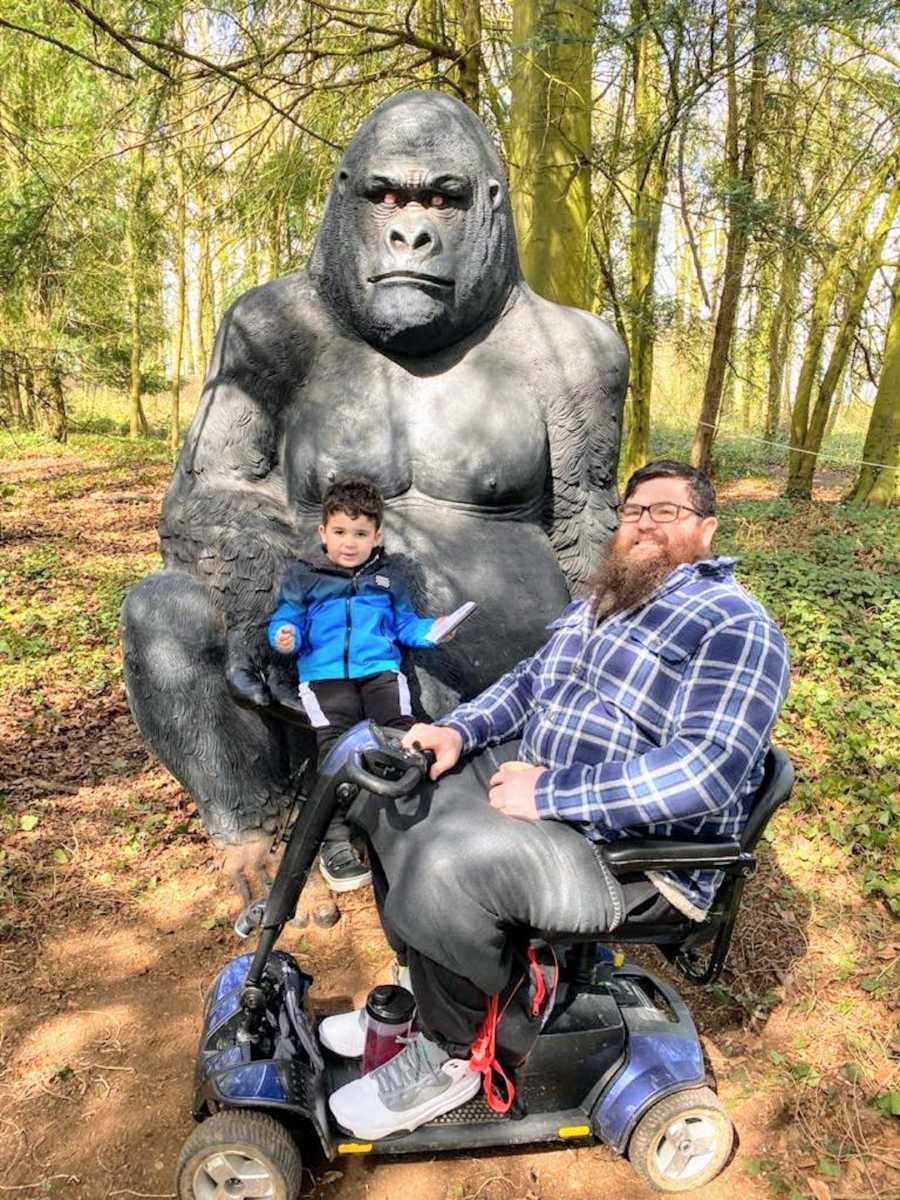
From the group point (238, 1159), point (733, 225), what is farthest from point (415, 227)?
point (733, 225)

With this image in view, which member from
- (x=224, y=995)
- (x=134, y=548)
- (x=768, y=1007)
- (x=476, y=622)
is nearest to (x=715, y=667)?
(x=476, y=622)

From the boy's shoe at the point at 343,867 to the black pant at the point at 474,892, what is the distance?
2.23ft

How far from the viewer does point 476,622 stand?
2352mm

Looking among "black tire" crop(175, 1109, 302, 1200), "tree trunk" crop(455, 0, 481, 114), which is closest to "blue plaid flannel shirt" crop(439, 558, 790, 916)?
"black tire" crop(175, 1109, 302, 1200)

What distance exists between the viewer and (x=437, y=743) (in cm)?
179

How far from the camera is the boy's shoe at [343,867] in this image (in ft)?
7.55

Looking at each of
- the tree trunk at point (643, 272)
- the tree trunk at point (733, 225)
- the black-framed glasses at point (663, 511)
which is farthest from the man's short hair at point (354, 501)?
the tree trunk at point (643, 272)

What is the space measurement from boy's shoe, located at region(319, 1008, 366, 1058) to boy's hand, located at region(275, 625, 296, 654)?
0.81m

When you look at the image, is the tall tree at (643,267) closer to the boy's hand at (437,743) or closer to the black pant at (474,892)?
the boy's hand at (437,743)

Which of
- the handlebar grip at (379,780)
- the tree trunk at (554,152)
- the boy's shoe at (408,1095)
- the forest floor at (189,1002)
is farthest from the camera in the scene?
the tree trunk at (554,152)

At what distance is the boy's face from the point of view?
2.10m

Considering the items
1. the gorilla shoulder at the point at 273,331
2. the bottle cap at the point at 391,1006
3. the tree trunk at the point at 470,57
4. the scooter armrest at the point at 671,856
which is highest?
the tree trunk at the point at 470,57

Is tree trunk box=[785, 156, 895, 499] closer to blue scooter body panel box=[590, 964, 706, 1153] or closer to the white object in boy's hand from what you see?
the white object in boy's hand

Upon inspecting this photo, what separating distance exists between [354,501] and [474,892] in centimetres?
97
